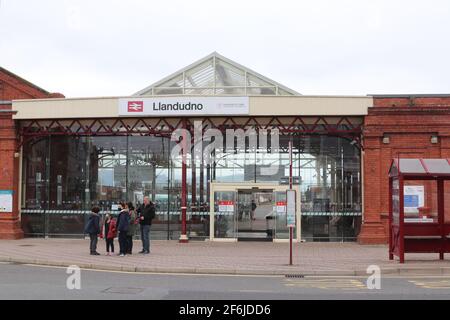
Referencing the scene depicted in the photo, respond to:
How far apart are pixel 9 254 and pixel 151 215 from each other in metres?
4.33

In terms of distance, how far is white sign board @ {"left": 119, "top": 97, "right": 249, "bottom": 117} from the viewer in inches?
852

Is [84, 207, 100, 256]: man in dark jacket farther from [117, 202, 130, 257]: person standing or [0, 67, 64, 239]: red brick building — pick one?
[0, 67, 64, 239]: red brick building

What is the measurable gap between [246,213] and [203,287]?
Result: 11.3 m

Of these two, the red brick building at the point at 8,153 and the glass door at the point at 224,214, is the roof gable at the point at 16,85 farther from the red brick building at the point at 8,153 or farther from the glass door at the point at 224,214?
the glass door at the point at 224,214

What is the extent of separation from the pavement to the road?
66cm

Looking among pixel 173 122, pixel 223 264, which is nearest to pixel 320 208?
A: pixel 173 122

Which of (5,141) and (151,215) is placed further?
(5,141)

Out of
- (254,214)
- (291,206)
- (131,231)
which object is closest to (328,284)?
(291,206)

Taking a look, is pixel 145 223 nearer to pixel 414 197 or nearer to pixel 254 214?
pixel 254 214

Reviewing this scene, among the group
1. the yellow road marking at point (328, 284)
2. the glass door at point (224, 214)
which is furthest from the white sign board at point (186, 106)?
the yellow road marking at point (328, 284)

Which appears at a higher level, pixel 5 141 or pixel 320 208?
pixel 5 141

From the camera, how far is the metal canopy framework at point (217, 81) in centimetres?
2406

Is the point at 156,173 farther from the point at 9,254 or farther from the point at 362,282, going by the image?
the point at 362,282
